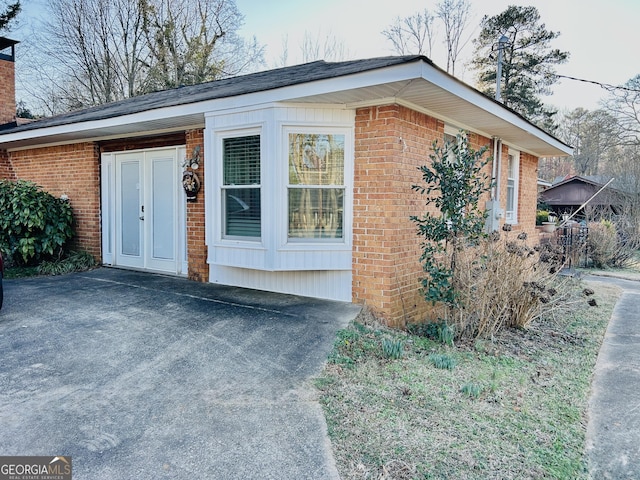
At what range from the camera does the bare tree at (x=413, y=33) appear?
24203 mm

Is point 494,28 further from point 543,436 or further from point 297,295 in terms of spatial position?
point 543,436

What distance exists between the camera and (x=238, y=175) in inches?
235

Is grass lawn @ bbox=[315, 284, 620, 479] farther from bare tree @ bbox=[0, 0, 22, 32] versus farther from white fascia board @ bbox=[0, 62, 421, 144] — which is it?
bare tree @ bbox=[0, 0, 22, 32]

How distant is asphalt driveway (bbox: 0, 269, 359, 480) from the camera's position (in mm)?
2648

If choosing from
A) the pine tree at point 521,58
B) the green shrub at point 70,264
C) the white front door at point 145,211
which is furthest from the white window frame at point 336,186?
the pine tree at point 521,58

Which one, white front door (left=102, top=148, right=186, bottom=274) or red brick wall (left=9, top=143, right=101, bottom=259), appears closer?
Result: white front door (left=102, top=148, right=186, bottom=274)

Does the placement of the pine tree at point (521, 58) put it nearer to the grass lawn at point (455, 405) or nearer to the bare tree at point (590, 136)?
the bare tree at point (590, 136)

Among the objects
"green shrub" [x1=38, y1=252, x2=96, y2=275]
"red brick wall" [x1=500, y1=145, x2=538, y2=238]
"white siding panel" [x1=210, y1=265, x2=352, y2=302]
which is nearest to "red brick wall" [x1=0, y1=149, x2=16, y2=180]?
"green shrub" [x1=38, y1=252, x2=96, y2=275]

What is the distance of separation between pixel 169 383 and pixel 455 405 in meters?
2.23

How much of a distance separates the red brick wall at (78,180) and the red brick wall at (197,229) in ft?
8.44

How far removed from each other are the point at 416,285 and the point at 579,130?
102ft

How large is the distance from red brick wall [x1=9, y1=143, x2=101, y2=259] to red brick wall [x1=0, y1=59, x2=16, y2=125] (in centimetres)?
259

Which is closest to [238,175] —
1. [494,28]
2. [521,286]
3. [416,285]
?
[416,285]

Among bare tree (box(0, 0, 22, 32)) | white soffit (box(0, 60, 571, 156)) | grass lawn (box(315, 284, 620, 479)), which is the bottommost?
grass lawn (box(315, 284, 620, 479))
